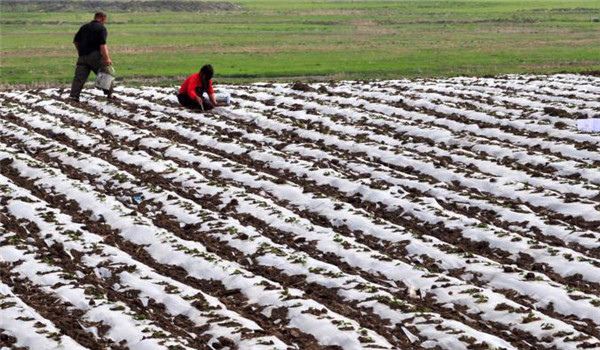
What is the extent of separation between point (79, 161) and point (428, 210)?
4.84 meters

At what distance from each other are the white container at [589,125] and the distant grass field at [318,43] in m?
11.8

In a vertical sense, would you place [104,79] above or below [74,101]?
above

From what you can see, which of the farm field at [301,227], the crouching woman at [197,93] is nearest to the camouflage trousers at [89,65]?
the farm field at [301,227]

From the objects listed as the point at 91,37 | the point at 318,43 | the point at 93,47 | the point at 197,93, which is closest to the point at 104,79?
the point at 93,47

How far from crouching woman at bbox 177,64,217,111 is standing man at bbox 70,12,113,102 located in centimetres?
147

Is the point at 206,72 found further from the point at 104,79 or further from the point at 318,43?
the point at 318,43

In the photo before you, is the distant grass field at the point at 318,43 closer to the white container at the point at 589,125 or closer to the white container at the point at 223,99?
the white container at the point at 223,99

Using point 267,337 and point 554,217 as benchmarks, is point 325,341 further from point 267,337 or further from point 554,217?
point 554,217

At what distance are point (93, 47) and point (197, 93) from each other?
82.1 inches

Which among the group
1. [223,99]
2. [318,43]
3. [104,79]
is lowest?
[223,99]

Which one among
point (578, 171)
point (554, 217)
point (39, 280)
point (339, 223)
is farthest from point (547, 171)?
point (39, 280)

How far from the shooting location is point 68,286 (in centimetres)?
908

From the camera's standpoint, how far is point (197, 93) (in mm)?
17984

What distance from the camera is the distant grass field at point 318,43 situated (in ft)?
99.8
